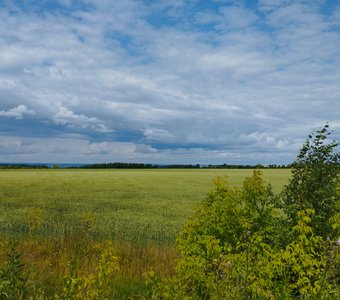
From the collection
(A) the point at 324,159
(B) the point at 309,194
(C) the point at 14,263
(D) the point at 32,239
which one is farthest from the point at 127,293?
(D) the point at 32,239

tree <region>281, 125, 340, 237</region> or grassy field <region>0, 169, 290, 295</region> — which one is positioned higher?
tree <region>281, 125, 340, 237</region>

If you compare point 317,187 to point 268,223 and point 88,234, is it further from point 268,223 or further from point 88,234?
point 88,234

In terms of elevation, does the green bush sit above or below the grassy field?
above

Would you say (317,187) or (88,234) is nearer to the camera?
(317,187)

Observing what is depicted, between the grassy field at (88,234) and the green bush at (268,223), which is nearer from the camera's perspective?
the green bush at (268,223)

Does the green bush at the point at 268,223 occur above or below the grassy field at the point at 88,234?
above

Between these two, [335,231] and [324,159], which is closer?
[335,231]

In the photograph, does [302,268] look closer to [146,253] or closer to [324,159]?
[324,159]

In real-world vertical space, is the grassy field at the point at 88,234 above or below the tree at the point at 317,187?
below

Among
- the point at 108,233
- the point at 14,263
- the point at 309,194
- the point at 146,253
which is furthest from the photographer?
the point at 108,233

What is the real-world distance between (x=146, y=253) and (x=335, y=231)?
19.8 ft

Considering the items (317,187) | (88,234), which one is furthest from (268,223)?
(88,234)

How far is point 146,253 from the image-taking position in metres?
12.2

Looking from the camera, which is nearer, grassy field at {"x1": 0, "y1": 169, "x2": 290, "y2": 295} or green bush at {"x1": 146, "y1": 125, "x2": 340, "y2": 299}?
green bush at {"x1": 146, "y1": 125, "x2": 340, "y2": 299}
